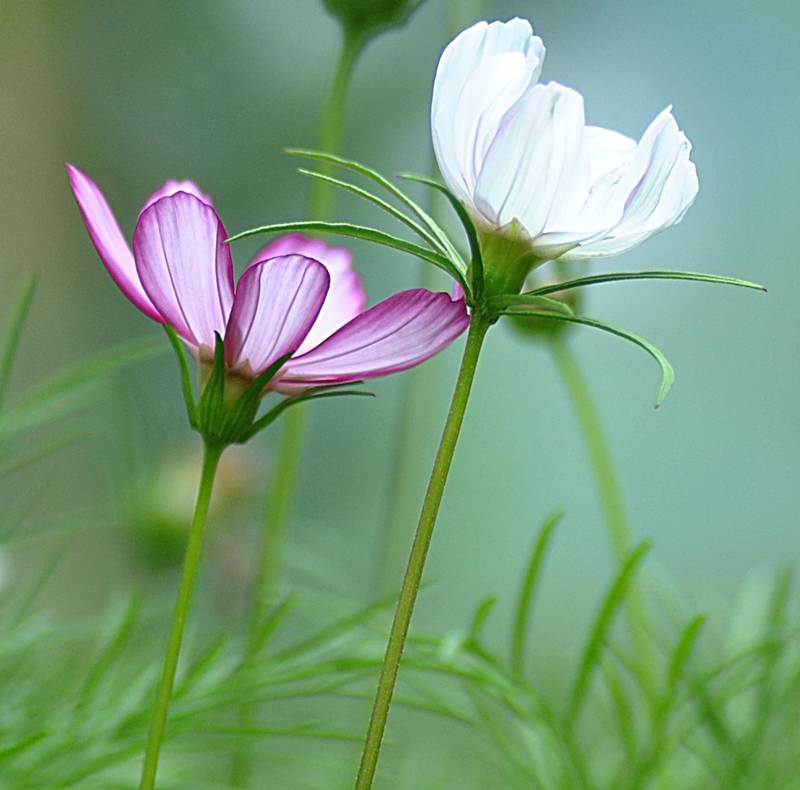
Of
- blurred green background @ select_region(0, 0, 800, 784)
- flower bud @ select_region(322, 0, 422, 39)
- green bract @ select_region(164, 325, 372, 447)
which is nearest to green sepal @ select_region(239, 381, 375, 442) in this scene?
green bract @ select_region(164, 325, 372, 447)

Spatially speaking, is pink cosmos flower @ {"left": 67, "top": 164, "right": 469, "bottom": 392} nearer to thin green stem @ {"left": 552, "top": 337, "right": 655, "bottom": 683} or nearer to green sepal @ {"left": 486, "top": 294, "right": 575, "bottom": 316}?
green sepal @ {"left": 486, "top": 294, "right": 575, "bottom": 316}

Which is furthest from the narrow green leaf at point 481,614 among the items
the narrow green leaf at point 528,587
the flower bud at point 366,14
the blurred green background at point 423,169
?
the blurred green background at point 423,169

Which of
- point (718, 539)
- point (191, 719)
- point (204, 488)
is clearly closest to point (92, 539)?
point (718, 539)

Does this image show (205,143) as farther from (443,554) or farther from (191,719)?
(191,719)

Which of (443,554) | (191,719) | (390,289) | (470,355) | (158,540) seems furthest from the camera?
(390,289)

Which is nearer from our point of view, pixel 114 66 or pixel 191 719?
pixel 191 719

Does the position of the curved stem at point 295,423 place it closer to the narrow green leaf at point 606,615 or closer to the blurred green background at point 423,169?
the narrow green leaf at point 606,615
